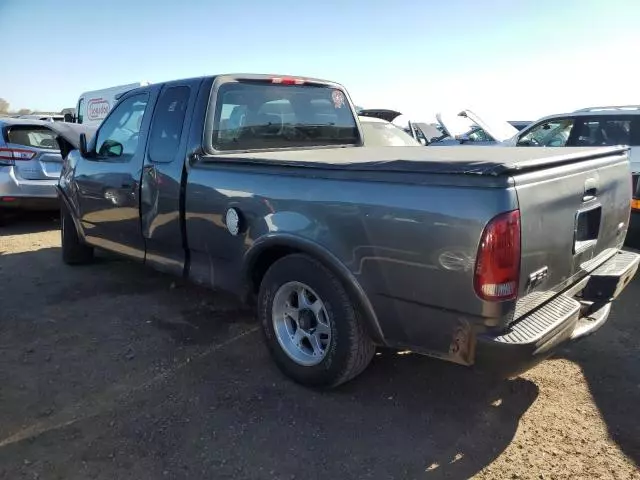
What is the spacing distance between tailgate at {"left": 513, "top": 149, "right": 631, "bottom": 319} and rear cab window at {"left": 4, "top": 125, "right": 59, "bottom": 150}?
24.8 ft

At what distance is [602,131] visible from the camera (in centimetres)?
688

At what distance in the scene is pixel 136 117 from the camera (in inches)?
178

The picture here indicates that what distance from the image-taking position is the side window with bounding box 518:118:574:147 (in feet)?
24.5

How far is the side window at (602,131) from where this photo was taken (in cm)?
657

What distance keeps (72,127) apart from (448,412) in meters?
5.26

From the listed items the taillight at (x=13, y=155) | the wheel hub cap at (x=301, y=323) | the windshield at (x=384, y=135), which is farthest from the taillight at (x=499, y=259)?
the taillight at (x=13, y=155)

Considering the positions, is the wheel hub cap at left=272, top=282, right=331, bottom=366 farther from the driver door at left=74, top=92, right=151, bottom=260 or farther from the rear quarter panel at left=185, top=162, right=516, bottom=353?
the driver door at left=74, top=92, right=151, bottom=260

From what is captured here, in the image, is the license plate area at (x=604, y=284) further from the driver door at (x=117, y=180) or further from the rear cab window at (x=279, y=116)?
the driver door at (x=117, y=180)

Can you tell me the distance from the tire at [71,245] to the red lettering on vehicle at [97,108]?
1269 centimetres

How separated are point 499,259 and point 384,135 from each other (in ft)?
21.2

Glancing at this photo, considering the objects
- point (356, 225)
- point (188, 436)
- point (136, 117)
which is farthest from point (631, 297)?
point (136, 117)

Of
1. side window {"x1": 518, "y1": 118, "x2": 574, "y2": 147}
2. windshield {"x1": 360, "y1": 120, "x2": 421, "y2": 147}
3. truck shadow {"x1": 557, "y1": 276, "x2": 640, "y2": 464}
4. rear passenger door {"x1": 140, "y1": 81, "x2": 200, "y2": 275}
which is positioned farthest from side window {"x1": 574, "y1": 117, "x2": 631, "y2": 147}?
rear passenger door {"x1": 140, "y1": 81, "x2": 200, "y2": 275}

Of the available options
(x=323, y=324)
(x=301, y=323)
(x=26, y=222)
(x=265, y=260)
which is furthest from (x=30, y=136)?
(x=323, y=324)

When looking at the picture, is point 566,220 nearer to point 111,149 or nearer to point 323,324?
point 323,324
